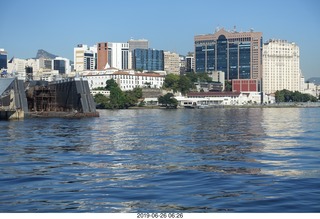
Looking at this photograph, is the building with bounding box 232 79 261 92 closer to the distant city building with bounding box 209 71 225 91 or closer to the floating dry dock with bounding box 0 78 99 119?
the distant city building with bounding box 209 71 225 91

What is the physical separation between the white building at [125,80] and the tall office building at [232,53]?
115 feet

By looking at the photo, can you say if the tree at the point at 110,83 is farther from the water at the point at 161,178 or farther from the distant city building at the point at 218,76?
the water at the point at 161,178

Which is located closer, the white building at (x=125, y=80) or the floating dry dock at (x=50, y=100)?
the floating dry dock at (x=50, y=100)

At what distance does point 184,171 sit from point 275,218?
5941 millimetres

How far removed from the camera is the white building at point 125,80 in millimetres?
141125

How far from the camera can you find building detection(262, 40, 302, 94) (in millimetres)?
178875

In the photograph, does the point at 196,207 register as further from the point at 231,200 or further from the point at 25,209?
the point at 25,209

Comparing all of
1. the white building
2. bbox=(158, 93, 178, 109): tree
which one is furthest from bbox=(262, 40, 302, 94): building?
bbox=(158, 93, 178, 109): tree

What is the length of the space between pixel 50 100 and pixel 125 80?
3082 inches

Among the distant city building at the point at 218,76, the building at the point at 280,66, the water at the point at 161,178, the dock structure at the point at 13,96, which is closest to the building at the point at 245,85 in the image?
the distant city building at the point at 218,76

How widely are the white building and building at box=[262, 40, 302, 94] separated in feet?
142

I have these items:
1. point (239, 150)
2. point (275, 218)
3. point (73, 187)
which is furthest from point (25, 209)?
point (239, 150)

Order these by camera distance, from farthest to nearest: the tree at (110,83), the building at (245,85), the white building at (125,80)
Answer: the building at (245,85) < the white building at (125,80) < the tree at (110,83)

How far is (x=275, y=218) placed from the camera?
8547 millimetres
